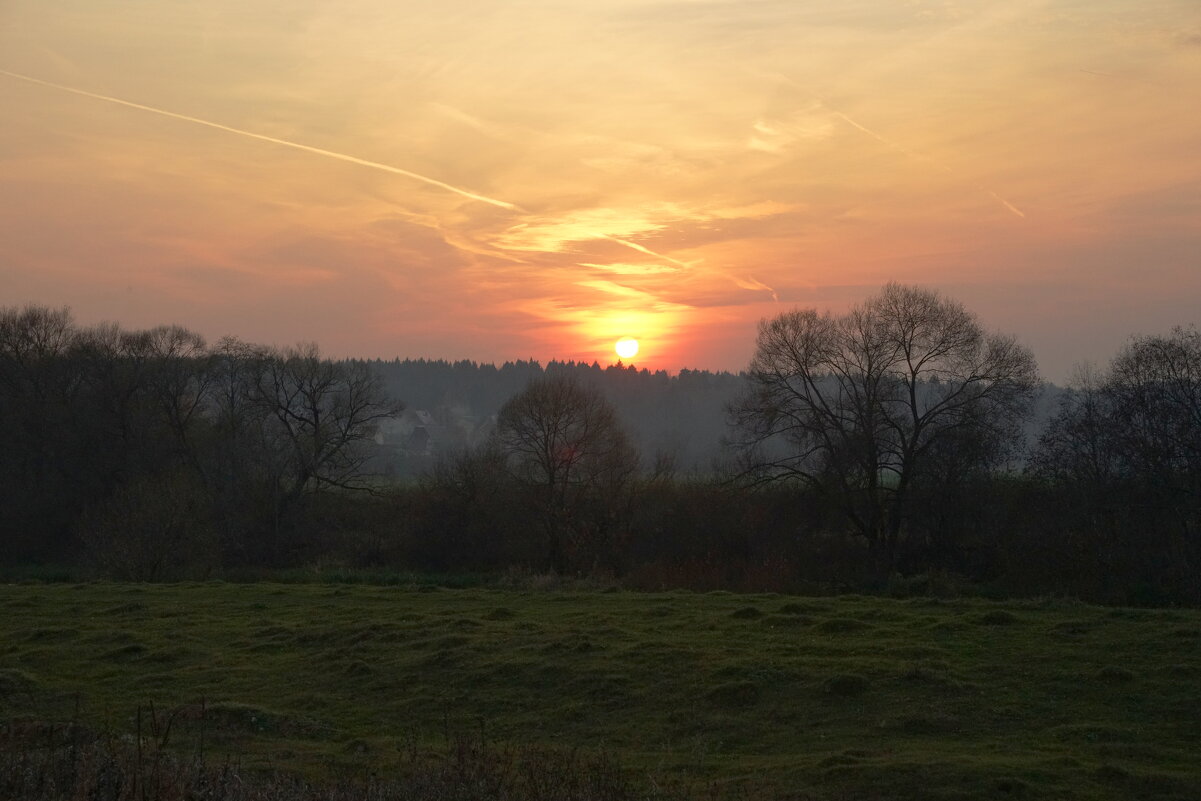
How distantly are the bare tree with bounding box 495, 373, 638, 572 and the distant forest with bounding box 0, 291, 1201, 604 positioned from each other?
0.40 feet

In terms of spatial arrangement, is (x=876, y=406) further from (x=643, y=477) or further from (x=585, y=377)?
(x=585, y=377)

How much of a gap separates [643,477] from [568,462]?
4702mm

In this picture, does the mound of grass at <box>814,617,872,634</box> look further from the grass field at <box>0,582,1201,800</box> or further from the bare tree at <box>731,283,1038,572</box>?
the bare tree at <box>731,283,1038,572</box>

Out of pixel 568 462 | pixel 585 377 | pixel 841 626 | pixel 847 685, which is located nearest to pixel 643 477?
pixel 568 462

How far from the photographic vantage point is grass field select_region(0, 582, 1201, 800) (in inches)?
416

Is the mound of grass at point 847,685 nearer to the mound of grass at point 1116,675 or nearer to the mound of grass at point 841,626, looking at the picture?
the mound of grass at point 1116,675

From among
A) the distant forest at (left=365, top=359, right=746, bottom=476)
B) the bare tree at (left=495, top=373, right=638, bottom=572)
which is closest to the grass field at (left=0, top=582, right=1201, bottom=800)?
the bare tree at (left=495, top=373, right=638, bottom=572)

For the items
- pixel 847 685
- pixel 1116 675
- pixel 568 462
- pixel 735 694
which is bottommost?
pixel 735 694

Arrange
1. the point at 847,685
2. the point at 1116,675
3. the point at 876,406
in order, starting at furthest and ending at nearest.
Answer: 1. the point at 876,406
2. the point at 847,685
3. the point at 1116,675

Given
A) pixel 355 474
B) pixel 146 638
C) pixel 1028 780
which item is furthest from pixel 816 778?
pixel 355 474

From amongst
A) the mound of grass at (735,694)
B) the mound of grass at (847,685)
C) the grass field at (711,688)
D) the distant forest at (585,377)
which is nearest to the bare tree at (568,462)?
the grass field at (711,688)

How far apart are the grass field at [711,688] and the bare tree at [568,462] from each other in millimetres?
22682

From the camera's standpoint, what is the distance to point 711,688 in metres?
14.0

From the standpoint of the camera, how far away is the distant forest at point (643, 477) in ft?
112
